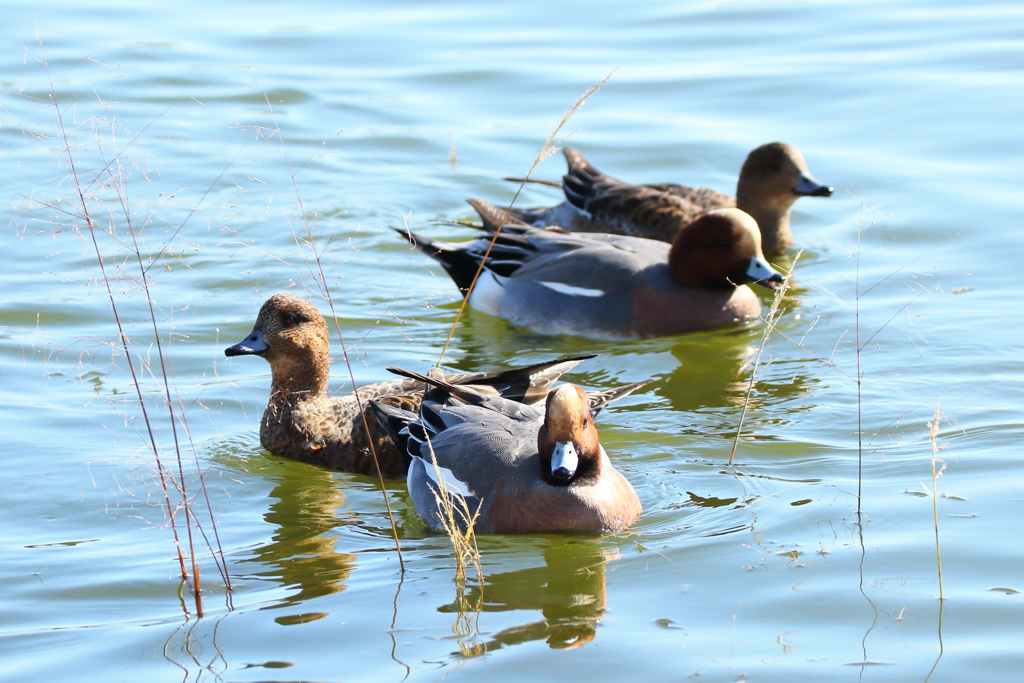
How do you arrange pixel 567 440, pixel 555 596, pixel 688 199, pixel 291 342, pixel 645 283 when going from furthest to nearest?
pixel 688 199 < pixel 645 283 < pixel 291 342 < pixel 567 440 < pixel 555 596

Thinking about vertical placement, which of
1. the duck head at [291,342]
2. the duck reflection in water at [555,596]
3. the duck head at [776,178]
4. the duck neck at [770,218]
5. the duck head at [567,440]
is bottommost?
the duck reflection in water at [555,596]

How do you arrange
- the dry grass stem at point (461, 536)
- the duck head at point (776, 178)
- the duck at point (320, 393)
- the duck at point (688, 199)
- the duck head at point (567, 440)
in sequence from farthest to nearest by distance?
the duck head at point (776, 178) → the duck at point (688, 199) → the duck at point (320, 393) → the duck head at point (567, 440) → the dry grass stem at point (461, 536)

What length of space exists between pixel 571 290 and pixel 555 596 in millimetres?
4253

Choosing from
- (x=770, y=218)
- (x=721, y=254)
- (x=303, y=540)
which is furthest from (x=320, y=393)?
(x=770, y=218)

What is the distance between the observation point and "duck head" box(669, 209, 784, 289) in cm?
870

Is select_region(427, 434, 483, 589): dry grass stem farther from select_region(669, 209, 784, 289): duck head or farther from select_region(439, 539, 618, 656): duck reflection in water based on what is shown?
select_region(669, 209, 784, 289): duck head

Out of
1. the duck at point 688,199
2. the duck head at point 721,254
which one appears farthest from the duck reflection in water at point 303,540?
the duck at point 688,199

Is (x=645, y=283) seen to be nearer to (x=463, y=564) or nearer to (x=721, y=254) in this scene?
(x=721, y=254)

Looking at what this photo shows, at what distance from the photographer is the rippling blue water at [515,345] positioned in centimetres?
453

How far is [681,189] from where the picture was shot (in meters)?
10.2

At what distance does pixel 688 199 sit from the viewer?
10062 mm

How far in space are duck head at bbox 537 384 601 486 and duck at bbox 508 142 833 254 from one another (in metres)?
4.76

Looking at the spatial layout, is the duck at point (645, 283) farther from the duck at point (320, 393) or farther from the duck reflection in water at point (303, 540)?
the duck reflection in water at point (303, 540)

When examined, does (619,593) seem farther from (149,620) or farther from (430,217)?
(430,217)
